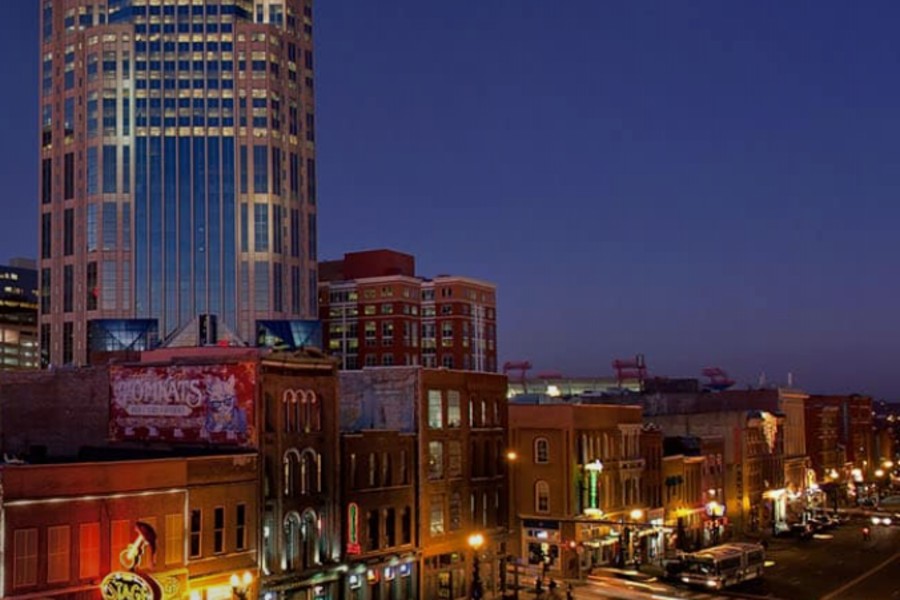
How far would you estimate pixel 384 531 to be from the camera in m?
67.8

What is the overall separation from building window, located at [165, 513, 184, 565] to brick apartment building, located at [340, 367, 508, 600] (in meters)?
16.2

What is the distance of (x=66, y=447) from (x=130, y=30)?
137 metres

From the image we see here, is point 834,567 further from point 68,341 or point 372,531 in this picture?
point 68,341

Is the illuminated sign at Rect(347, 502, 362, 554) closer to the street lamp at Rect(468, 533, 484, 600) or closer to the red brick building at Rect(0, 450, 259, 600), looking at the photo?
the red brick building at Rect(0, 450, 259, 600)

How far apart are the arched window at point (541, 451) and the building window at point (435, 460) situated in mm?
15048

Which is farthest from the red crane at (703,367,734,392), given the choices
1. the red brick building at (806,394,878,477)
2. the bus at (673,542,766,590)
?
the bus at (673,542,766,590)

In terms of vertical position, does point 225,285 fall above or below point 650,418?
above

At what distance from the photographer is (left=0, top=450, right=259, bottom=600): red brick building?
4581cm

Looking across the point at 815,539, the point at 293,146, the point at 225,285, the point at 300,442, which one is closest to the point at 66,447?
the point at 300,442

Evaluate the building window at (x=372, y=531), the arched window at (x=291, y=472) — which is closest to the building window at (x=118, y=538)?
the arched window at (x=291, y=472)

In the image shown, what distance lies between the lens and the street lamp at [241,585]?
53469mm

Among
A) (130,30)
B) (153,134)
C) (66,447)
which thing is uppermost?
(130,30)

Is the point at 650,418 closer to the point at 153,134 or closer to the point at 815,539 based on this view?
the point at 815,539

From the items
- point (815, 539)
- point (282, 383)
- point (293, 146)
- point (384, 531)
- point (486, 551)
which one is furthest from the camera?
point (293, 146)
